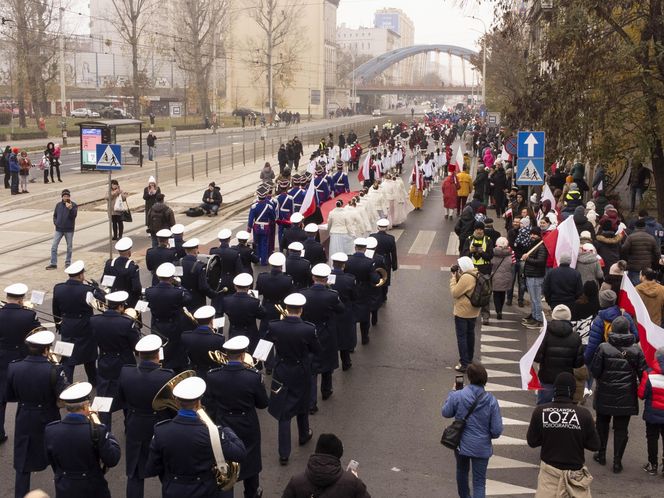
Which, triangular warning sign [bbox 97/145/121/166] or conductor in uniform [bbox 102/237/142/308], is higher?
triangular warning sign [bbox 97/145/121/166]

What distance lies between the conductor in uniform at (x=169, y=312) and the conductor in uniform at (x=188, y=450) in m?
4.19

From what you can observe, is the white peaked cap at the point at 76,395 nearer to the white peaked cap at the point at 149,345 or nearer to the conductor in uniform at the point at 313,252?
the white peaked cap at the point at 149,345

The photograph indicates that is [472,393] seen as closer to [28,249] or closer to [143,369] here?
[143,369]

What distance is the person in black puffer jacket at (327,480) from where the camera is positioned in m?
5.62

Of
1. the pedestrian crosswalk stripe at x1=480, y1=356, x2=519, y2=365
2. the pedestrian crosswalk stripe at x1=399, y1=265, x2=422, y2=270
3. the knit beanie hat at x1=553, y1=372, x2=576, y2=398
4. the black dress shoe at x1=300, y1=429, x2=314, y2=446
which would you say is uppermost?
the knit beanie hat at x1=553, y1=372, x2=576, y2=398

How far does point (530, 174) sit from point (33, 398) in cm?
1148

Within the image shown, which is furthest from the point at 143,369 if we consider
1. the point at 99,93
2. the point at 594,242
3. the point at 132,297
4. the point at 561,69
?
the point at 99,93

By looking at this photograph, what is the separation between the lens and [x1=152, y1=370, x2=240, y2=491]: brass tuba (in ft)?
21.6

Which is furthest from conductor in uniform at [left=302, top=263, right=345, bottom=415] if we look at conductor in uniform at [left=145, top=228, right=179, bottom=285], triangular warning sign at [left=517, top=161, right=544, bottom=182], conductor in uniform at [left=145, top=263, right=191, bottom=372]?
triangular warning sign at [left=517, top=161, right=544, bottom=182]

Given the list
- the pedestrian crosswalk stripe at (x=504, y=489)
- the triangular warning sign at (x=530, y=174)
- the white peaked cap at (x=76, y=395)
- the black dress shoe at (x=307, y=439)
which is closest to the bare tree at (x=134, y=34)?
the triangular warning sign at (x=530, y=174)

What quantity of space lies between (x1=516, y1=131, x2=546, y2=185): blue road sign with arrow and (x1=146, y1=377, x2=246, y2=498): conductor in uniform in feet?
38.0

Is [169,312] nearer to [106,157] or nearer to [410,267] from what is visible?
[106,157]

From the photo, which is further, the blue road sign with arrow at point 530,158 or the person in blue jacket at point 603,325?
the blue road sign with arrow at point 530,158

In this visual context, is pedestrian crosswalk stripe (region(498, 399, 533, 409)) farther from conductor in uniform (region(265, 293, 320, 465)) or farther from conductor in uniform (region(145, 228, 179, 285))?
conductor in uniform (region(145, 228, 179, 285))
